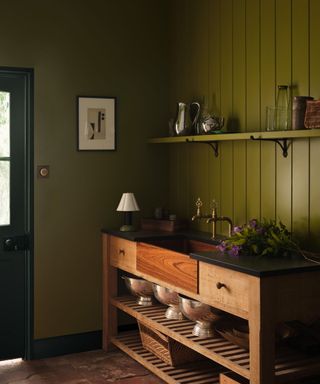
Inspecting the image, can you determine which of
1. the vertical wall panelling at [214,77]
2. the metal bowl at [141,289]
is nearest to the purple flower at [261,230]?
the vertical wall panelling at [214,77]

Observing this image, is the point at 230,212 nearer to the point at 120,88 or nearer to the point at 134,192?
the point at 134,192

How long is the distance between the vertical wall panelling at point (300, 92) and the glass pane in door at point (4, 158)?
2.00 meters

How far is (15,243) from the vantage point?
4.51 m

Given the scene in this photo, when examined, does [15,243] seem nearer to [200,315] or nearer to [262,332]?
[200,315]

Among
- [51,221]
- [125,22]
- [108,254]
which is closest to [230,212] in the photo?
[108,254]

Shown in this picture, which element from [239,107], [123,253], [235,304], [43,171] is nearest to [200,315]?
[235,304]

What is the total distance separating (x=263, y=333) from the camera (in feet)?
9.87

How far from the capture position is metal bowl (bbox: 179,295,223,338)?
3.68m

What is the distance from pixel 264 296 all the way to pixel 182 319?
1.17m

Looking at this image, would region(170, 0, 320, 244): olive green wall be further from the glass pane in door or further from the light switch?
the glass pane in door

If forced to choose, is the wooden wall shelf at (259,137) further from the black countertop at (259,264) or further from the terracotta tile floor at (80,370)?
the terracotta tile floor at (80,370)

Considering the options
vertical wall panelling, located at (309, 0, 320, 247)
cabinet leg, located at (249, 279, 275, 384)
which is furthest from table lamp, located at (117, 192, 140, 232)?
cabinet leg, located at (249, 279, 275, 384)

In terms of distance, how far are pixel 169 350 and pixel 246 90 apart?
1687 mm

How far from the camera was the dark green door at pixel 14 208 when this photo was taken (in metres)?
4.47
